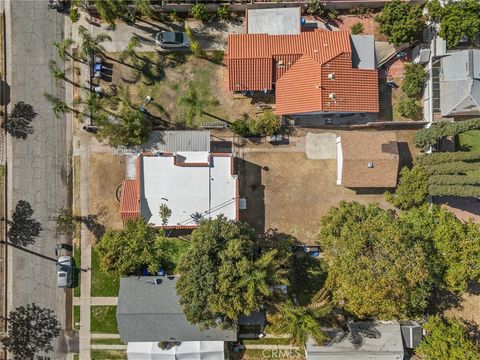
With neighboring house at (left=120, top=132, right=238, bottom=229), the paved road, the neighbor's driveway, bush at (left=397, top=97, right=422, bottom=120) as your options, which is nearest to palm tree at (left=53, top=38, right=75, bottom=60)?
the paved road

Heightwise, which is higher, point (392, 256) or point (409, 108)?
point (409, 108)

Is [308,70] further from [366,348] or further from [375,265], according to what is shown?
[366,348]

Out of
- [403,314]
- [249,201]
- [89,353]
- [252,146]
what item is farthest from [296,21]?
[89,353]

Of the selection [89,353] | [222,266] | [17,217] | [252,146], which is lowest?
[89,353]

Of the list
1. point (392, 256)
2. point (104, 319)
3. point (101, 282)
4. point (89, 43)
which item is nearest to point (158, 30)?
point (89, 43)

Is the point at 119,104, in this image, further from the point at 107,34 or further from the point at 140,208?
the point at 140,208

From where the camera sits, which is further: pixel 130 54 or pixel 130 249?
pixel 130 54
